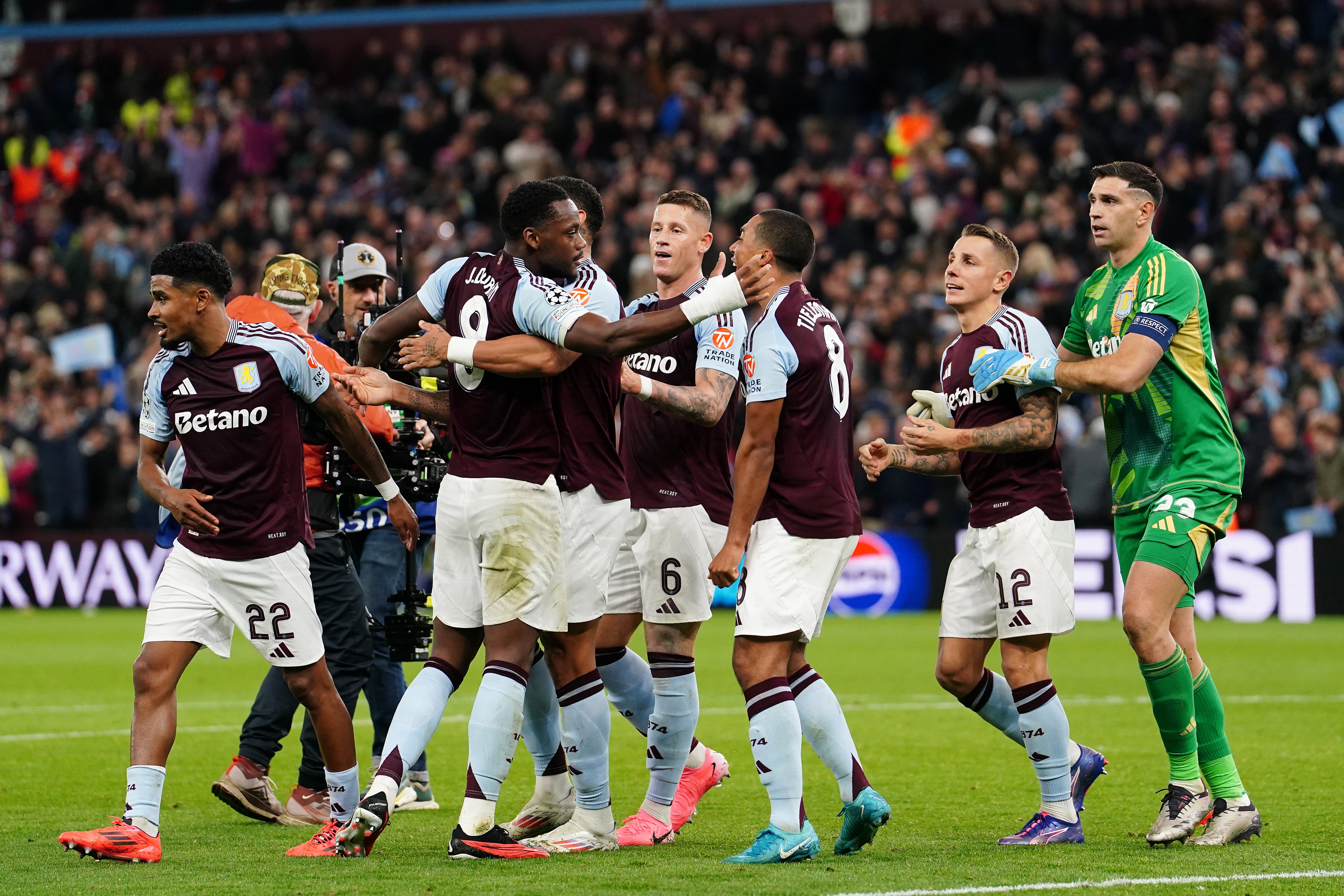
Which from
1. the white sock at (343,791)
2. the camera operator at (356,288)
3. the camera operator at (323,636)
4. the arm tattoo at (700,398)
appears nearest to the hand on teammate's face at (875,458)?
the arm tattoo at (700,398)

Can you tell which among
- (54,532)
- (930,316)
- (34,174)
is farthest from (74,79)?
(930,316)

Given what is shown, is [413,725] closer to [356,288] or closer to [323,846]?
[323,846]

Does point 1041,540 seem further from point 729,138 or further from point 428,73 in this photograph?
point 428,73

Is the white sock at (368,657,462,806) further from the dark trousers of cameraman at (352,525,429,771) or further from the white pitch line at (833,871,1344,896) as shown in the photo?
the white pitch line at (833,871,1344,896)

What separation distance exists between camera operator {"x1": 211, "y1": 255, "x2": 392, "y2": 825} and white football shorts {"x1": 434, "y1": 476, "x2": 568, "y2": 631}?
1280 mm

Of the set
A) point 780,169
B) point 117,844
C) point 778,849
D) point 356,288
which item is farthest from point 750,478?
point 780,169

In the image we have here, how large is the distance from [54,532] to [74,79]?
46.1ft

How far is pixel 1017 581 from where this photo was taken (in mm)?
7070

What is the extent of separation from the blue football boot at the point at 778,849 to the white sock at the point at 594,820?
0.62 meters

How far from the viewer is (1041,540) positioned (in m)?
7.10

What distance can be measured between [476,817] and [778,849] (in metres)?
1.18

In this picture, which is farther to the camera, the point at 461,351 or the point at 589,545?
the point at 589,545

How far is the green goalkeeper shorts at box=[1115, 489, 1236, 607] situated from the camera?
275 inches

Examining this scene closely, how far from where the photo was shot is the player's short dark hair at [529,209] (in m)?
6.84
